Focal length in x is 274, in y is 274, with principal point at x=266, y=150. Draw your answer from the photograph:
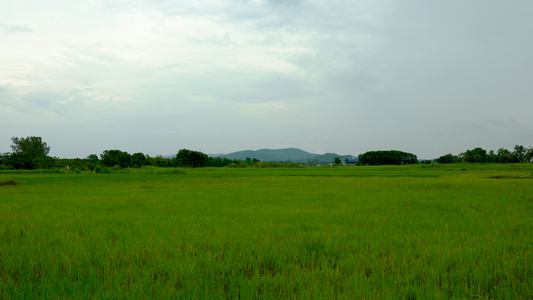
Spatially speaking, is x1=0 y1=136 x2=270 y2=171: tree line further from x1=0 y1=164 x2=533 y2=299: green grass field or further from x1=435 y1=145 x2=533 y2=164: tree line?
x1=435 y1=145 x2=533 y2=164: tree line

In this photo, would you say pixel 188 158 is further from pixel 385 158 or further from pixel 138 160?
pixel 385 158

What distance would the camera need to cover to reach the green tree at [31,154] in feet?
181

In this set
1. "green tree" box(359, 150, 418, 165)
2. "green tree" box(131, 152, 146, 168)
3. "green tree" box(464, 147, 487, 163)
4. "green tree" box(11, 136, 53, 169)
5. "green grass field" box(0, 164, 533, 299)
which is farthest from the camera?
"green tree" box(359, 150, 418, 165)

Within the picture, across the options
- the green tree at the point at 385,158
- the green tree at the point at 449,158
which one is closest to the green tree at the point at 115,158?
the green tree at the point at 385,158

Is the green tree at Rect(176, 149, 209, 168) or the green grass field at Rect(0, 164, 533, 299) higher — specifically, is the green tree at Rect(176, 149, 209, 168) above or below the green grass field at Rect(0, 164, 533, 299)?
above

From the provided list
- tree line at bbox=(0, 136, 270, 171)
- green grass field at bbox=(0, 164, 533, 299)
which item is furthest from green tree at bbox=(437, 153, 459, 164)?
green grass field at bbox=(0, 164, 533, 299)

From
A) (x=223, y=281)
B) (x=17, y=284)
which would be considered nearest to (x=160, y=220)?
(x=17, y=284)

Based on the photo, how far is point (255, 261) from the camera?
4.05 meters

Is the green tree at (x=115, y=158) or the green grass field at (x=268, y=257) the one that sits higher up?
the green tree at (x=115, y=158)

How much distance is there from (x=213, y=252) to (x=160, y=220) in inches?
135

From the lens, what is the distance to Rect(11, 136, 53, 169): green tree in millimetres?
55281

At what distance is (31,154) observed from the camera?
62.0 meters

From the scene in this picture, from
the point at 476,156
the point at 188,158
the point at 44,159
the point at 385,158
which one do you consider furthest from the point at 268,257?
the point at 385,158

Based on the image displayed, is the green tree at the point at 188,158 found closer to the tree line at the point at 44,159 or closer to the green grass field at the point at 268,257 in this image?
the tree line at the point at 44,159
